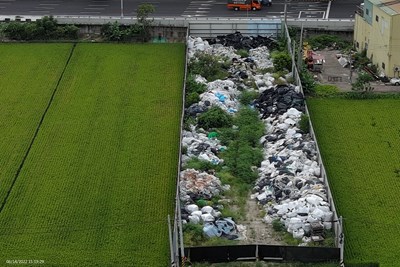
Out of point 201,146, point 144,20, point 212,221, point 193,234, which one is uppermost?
point 144,20

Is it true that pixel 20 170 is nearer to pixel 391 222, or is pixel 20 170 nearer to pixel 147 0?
pixel 391 222

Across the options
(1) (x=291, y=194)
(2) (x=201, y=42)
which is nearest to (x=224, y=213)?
(1) (x=291, y=194)

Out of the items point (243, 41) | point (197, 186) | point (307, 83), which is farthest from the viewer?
point (243, 41)

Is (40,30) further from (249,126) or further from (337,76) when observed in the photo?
(249,126)

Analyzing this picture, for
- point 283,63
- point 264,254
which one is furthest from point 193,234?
point 283,63

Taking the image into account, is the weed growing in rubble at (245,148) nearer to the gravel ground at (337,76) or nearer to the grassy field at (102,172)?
the grassy field at (102,172)

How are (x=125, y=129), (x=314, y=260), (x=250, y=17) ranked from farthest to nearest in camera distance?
(x=250, y=17) < (x=125, y=129) < (x=314, y=260)
